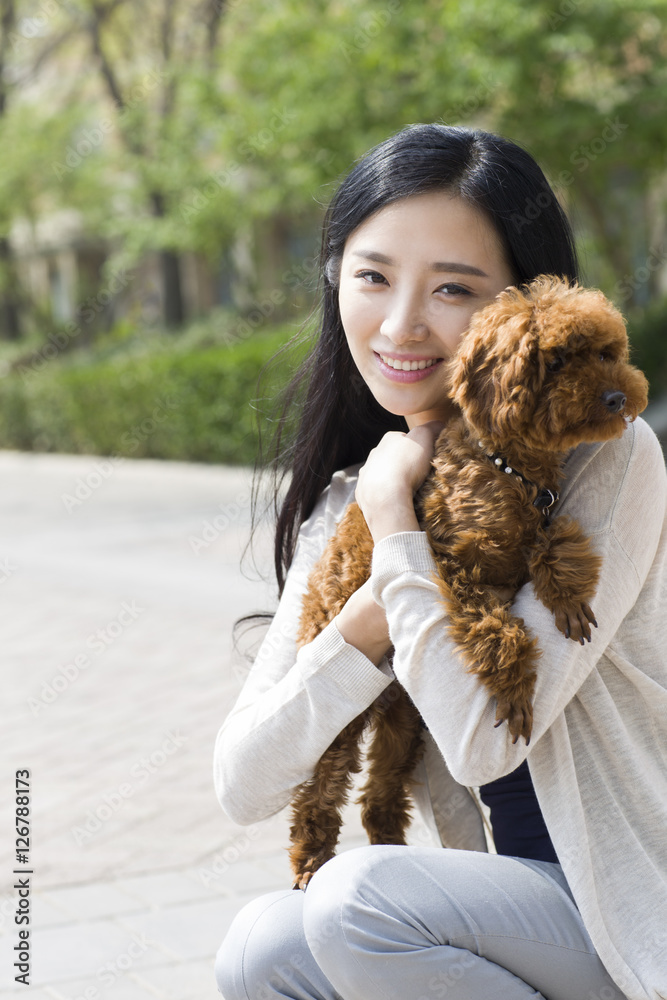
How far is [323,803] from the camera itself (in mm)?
2127

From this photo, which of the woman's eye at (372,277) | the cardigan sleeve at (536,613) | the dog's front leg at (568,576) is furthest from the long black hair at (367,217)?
the dog's front leg at (568,576)

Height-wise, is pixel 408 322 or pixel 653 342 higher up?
pixel 408 322

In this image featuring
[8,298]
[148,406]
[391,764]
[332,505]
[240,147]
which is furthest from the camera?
[8,298]

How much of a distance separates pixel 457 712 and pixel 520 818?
40 centimetres

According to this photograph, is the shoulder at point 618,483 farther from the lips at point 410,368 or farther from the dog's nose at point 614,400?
the lips at point 410,368

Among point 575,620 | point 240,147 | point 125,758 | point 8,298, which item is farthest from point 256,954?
point 8,298

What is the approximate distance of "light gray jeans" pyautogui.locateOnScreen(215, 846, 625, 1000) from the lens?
1.80 metres

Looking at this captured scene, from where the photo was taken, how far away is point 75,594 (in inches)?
308

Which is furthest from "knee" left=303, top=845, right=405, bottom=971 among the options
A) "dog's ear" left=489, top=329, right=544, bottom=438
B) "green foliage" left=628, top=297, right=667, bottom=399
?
"green foliage" left=628, top=297, right=667, bottom=399

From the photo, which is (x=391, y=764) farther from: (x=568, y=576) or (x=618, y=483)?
(x=618, y=483)

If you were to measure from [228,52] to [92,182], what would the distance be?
7.74 metres

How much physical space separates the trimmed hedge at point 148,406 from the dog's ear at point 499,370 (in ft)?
30.7

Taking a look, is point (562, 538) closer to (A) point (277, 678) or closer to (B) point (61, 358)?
(A) point (277, 678)

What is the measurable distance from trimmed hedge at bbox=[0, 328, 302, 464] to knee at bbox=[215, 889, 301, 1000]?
938 cm
